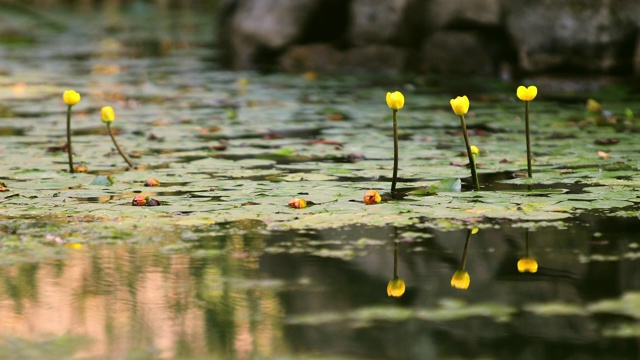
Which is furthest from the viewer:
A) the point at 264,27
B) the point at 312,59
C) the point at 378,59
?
the point at 264,27

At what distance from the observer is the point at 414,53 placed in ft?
29.6

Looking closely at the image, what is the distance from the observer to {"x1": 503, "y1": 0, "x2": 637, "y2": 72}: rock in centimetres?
794

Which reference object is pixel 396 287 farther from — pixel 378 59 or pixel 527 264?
pixel 378 59

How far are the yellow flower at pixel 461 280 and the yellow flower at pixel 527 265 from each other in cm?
14

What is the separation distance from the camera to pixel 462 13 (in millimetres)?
8469

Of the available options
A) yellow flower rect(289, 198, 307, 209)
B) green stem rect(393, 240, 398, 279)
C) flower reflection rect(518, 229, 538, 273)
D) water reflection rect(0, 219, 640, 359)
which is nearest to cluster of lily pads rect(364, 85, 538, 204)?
yellow flower rect(289, 198, 307, 209)

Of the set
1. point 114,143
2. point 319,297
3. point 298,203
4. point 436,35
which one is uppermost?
point 436,35

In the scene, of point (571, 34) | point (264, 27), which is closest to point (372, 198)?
point (571, 34)

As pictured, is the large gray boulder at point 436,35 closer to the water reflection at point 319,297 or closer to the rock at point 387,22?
the rock at point 387,22

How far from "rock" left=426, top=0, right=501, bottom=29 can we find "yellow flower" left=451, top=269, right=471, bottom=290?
223 inches

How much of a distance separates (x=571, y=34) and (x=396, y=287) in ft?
18.4

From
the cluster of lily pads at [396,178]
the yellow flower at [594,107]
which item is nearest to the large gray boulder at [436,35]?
the yellow flower at [594,107]

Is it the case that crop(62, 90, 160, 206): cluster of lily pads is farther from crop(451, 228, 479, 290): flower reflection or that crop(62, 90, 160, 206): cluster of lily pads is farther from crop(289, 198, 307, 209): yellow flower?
crop(451, 228, 479, 290): flower reflection

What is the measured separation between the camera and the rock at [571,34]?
7941 millimetres
